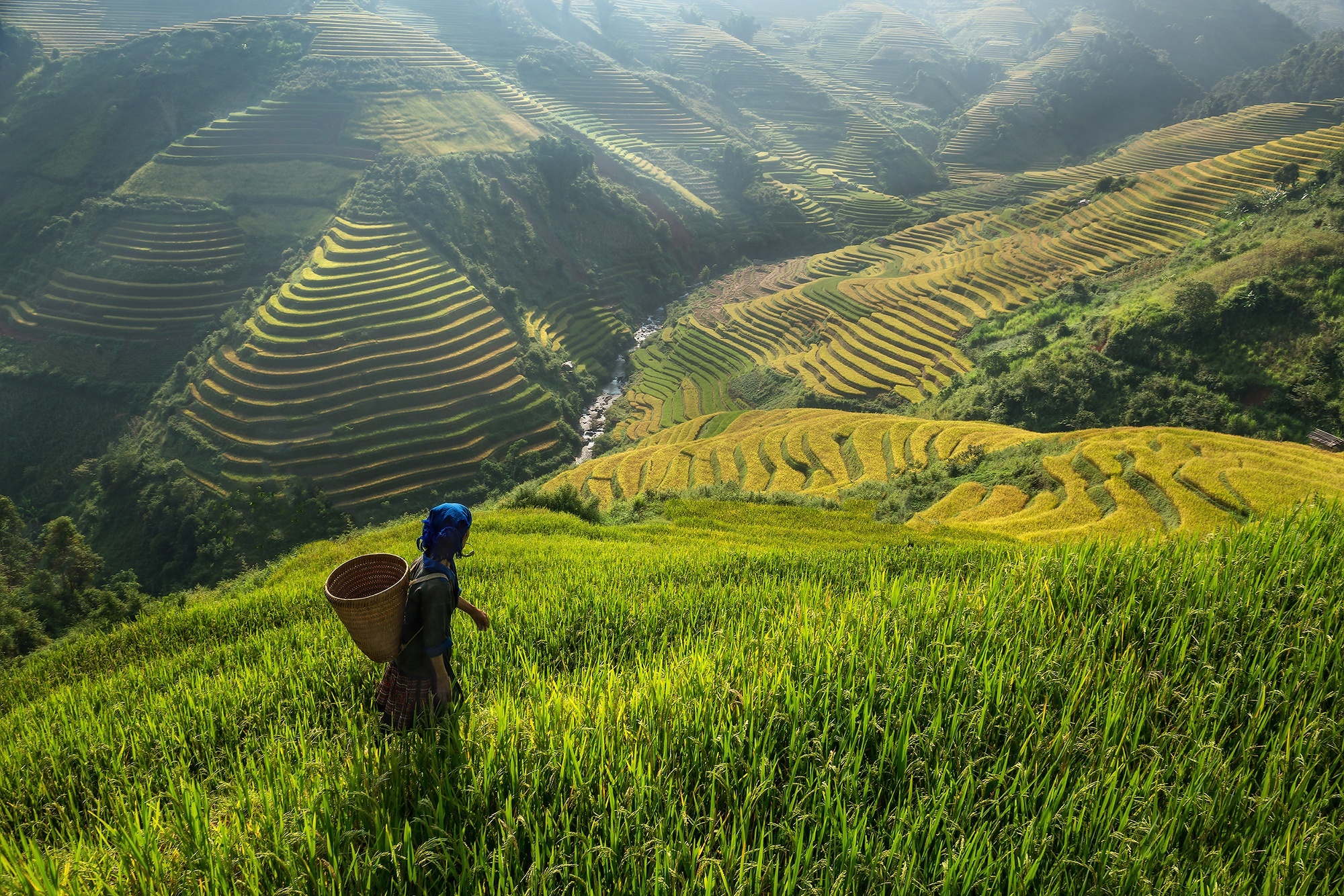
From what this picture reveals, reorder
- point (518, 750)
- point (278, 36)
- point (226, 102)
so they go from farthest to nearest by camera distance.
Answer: point (278, 36)
point (226, 102)
point (518, 750)

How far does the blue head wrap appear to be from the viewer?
3221 mm

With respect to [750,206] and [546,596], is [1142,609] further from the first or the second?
[750,206]

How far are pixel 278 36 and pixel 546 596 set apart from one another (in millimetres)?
104263

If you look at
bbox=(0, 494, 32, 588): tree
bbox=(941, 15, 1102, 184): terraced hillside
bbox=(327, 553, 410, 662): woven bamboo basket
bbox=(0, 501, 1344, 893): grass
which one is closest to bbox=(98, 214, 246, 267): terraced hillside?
bbox=(0, 494, 32, 588): tree

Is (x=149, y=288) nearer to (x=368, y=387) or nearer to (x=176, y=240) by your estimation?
(x=176, y=240)

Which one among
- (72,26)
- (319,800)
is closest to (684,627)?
(319,800)

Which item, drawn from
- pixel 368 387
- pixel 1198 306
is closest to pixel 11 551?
pixel 368 387

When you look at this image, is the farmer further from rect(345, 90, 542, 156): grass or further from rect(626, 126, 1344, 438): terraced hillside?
rect(345, 90, 542, 156): grass

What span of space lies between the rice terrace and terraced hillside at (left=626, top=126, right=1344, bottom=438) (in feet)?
1.67

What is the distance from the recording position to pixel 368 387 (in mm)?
40969

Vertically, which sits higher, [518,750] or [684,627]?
[518,750]

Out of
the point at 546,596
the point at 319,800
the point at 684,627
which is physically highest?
the point at 319,800

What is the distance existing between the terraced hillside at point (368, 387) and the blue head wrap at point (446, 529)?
121 feet

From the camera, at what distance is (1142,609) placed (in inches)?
137
